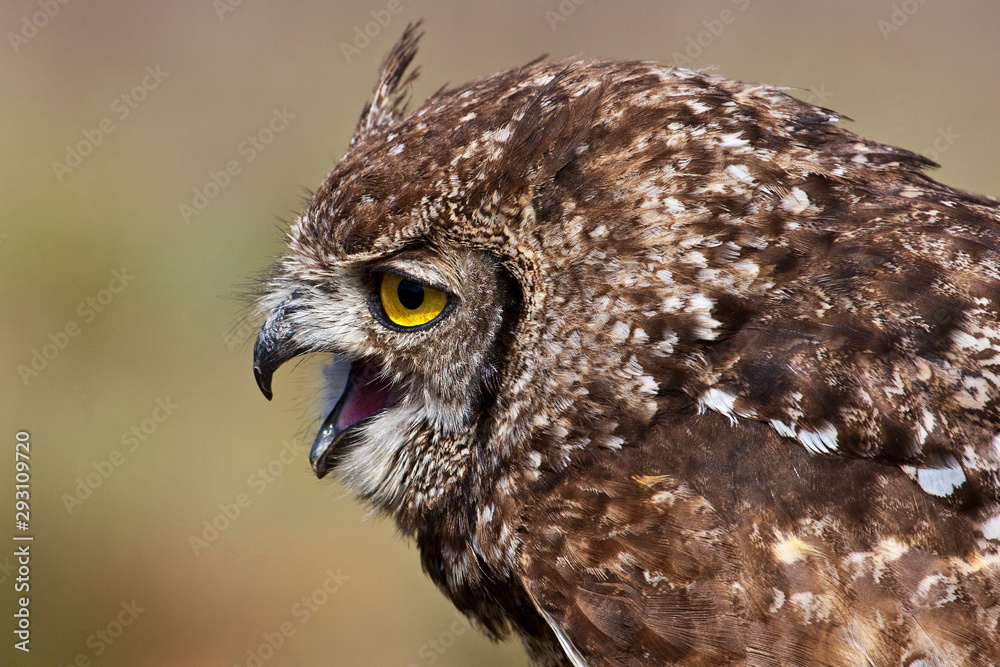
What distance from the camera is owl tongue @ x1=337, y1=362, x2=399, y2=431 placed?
8.64 ft

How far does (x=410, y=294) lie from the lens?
2.26 m

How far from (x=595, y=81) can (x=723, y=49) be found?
9429 mm

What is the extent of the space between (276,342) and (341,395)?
11.2 inches

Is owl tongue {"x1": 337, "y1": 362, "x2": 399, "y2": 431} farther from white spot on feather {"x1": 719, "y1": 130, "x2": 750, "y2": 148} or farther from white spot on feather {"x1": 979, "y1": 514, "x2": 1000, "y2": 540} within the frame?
white spot on feather {"x1": 979, "y1": 514, "x2": 1000, "y2": 540}

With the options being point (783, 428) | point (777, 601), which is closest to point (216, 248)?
point (783, 428)

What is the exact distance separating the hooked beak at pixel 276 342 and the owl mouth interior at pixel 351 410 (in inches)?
7.7

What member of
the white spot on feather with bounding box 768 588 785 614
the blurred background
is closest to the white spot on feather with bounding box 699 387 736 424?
the white spot on feather with bounding box 768 588 785 614

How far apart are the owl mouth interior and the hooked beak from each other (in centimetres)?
19

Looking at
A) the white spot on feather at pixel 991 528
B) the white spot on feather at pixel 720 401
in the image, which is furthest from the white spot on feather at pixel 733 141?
the white spot on feather at pixel 991 528

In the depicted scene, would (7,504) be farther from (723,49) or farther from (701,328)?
(723,49)

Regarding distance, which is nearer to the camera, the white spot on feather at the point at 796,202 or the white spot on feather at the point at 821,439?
the white spot on feather at the point at 821,439

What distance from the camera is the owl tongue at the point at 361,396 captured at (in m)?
2.63

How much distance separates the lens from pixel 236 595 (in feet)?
17.6

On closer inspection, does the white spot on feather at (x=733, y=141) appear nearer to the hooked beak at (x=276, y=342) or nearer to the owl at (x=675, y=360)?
the owl at (x=675, y=360)
